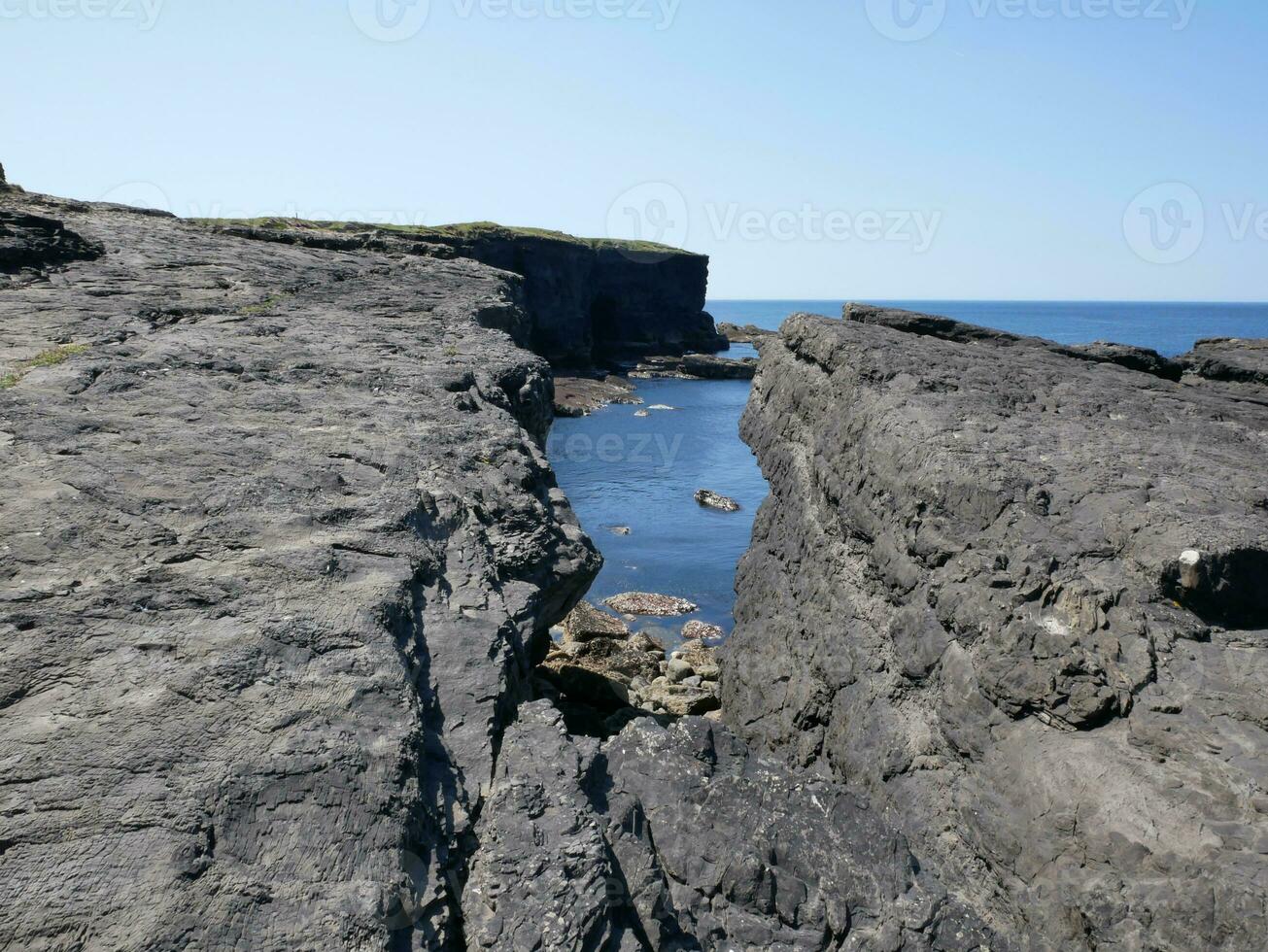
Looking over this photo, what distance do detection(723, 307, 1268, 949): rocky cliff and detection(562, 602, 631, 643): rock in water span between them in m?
9.27

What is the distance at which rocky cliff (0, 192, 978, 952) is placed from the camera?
4.00 meters

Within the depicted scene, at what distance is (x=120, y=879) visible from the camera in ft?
12.3

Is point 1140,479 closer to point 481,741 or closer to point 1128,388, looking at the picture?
point 1128,388

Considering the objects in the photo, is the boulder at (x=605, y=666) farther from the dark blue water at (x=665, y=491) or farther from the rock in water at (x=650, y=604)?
the rock in water at (x=650, y=604)

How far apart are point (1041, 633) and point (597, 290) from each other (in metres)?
82.3

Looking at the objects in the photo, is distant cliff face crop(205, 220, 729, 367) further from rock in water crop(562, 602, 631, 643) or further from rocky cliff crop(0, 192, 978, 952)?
rocky cliff crop(0, 192, 978, 952)

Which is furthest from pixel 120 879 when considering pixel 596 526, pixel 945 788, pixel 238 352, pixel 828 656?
pixel 596 526

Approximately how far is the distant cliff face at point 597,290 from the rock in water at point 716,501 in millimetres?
22817

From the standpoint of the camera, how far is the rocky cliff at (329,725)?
4.00 m

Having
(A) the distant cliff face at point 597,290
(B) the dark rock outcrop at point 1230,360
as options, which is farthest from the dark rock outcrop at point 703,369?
(B) the dark rock outcrop at point 1230,360

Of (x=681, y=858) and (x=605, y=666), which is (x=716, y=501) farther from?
(x=681, y=858)

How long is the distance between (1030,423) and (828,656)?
368 centimetres

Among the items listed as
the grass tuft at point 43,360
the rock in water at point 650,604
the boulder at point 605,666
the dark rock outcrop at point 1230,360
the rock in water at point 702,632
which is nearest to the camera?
the grass tuft at point 43,360

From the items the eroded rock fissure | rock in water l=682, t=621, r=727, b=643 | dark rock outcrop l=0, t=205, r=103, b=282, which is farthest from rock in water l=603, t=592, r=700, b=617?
dark rock outcrop l=0, t=205, r=103, b=282
